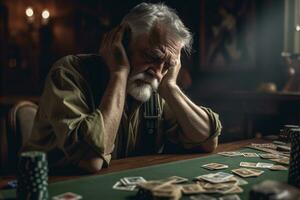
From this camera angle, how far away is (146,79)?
84.7 inches

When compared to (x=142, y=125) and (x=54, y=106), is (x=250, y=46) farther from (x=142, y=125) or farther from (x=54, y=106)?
(x=54, y=106)

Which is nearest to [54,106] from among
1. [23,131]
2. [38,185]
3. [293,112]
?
[23,131]

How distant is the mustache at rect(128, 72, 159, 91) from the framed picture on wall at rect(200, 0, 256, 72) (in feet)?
10.2

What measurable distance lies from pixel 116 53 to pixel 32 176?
3.50ft

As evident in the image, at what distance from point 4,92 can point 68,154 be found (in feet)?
25.5

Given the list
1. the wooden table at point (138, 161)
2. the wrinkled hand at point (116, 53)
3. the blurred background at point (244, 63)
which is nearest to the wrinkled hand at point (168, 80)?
the wrinkled hand at point (116, 53)

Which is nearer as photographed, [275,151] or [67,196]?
[67,196]

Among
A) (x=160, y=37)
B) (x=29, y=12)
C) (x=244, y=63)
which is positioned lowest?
(x=244, y=63)

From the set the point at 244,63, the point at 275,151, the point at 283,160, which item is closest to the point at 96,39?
the point at 244,63

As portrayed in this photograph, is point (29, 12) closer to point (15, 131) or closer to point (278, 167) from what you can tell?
point (15, 131)

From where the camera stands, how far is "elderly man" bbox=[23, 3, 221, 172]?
172 centimetres

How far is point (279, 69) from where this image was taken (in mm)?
4883

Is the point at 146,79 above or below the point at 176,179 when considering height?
above

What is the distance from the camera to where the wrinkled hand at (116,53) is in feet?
6.84
